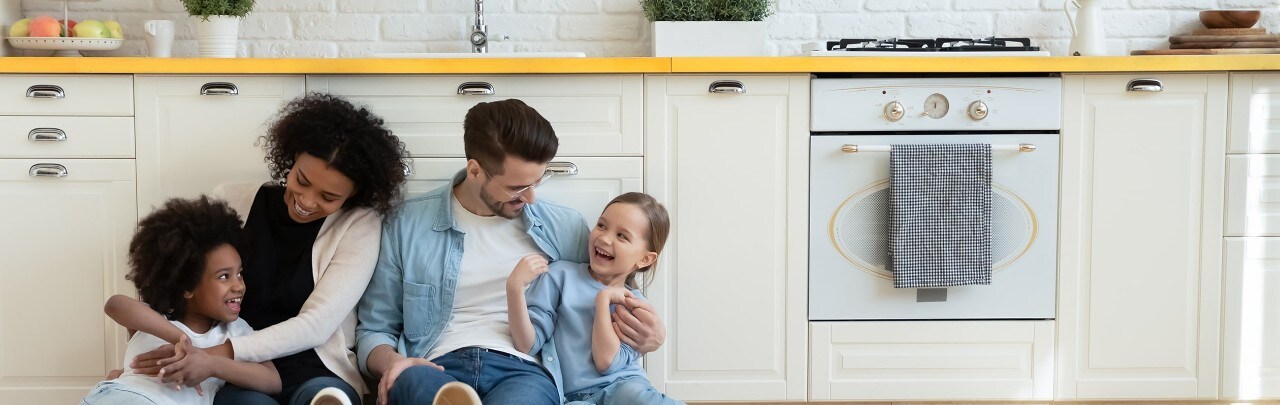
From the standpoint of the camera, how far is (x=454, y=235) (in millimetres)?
1981

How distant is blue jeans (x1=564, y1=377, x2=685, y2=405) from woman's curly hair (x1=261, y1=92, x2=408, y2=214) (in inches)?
19.9

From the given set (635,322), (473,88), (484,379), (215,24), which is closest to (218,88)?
(215,24)

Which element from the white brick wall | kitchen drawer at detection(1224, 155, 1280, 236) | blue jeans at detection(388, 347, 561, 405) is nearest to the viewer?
blue jeans at detection(388, 347, 561, 405)

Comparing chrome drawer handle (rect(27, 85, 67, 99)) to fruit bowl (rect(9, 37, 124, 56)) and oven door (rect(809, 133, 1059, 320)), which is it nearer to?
fruit bowl (rect(9, 37, 124, 56))

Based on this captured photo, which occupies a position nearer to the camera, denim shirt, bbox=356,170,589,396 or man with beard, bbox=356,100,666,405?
man with beard, bbox=356,100,666,405

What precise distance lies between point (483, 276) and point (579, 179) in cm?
35

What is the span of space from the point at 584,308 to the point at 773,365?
0.54 m

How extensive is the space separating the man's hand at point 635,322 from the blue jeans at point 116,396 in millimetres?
768

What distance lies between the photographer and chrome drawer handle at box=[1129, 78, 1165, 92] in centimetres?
222

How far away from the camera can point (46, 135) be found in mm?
2178

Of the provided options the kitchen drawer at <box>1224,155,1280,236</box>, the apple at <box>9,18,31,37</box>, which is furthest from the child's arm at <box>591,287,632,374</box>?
the apple at <box>9,18,31,37</box>

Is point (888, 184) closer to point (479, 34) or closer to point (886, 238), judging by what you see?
point (886, 238)

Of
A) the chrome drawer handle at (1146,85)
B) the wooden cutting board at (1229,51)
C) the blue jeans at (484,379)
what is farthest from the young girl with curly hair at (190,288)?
the wooden cutting board at (1229,51)

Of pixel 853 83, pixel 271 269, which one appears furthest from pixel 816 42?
pixel 271 269
